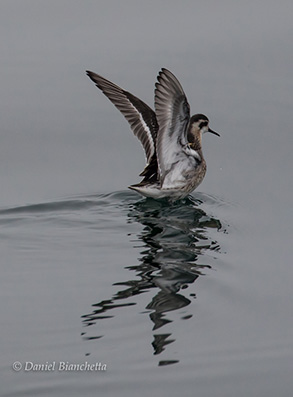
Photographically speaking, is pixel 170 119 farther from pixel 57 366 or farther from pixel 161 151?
pixel 57 366

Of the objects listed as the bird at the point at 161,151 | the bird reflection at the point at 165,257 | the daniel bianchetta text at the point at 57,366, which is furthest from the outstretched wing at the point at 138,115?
the daniel bianchetta text at the point at 57,366

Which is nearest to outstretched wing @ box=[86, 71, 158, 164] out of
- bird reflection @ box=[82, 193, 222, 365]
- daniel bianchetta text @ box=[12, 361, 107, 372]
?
bird reflection @ box=[82, 193, 222, 365]

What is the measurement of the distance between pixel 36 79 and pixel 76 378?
5.99 meters

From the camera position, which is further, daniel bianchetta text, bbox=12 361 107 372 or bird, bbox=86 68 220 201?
bird, bbox=86 68 220 201

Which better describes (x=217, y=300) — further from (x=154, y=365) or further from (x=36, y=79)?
(x=36, y=79)

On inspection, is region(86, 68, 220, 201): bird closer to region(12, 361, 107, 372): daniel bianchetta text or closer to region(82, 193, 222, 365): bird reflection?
region(82, 193, 222, 365): bird reflection

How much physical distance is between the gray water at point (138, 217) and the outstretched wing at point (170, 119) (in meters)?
0.56

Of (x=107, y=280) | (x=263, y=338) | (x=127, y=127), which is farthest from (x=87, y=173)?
(x=263, y=338)

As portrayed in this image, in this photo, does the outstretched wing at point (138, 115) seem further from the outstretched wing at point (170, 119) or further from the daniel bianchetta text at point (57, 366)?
the daniel bianchetta text at point (57, 366)

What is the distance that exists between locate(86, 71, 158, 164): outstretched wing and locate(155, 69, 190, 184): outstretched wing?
15.7 inches

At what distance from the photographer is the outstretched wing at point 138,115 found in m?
9.00

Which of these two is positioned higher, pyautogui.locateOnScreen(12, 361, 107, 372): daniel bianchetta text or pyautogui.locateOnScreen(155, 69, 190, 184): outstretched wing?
pyautogui.locateOnScreen(155, 69, 190, 184): outstretched wing

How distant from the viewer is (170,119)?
7.90 metres

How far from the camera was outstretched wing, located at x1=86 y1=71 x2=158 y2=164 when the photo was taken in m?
9.00
